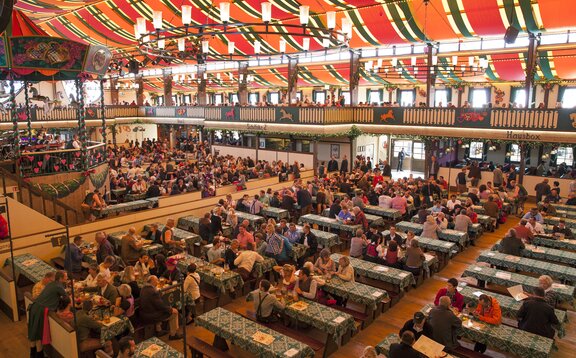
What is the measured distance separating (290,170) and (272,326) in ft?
42.5

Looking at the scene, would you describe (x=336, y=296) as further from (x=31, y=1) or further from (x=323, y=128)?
(x=31, y=1)

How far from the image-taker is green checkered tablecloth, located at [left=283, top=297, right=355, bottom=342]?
6.62 metres

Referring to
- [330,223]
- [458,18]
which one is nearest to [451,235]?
[330,223]

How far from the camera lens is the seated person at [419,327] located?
6.11 metres

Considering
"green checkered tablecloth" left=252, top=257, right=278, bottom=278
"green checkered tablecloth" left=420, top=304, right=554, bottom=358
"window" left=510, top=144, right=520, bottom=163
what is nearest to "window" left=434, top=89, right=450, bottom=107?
"window" left=510, top=144, right=520, bottom=163

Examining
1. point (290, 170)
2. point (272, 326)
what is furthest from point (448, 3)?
point (272, 326)

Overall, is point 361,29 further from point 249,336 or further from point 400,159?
point 249,336

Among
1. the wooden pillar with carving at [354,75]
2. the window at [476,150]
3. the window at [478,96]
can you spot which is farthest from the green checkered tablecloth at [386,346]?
the window at [478,96]

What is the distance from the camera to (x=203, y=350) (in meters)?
6.54

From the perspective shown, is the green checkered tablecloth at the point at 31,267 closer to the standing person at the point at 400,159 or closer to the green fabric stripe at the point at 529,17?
the green fabric stripe at the point at 529,17

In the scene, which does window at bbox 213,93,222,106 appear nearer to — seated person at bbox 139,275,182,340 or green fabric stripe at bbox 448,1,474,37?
green fabric stripe at bbox 448,1,474,37

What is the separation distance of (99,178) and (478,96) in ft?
67.7

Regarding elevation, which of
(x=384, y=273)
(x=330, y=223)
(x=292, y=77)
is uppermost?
(x=292, y=77)

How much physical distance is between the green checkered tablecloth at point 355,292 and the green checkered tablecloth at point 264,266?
1.69 m
